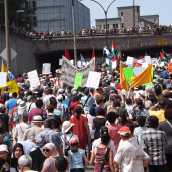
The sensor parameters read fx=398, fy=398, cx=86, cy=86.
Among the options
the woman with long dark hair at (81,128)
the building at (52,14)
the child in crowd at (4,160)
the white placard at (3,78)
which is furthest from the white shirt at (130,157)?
the building at (52,14)

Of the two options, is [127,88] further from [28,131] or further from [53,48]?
[53,48]

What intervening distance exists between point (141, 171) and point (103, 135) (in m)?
0.81

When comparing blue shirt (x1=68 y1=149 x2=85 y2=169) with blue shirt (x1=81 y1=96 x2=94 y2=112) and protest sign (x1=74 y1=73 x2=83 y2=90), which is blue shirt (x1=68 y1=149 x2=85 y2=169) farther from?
protest sign (x1=74 y1=73 x2=83 y2=90)

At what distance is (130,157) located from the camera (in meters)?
6.12

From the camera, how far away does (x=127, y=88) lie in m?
12.9

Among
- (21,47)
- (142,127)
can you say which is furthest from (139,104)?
(21,47)

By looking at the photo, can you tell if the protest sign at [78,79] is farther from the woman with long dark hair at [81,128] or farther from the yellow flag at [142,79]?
the woman with long dark hair at [81,128]

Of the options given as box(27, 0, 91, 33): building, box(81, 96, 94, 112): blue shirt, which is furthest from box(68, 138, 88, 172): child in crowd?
box(27, 0, 91, 33): building

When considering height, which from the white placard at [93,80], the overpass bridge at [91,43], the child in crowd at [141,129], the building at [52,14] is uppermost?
the building at [52,14]

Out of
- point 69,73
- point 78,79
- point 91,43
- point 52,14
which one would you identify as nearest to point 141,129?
point 78,79

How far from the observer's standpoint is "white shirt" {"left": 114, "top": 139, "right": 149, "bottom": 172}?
20.1 ft

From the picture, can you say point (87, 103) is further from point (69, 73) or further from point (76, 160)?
point (76, 160)

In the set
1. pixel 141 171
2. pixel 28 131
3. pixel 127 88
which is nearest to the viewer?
pixel 141 171

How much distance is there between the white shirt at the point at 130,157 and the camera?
20.1 ft
